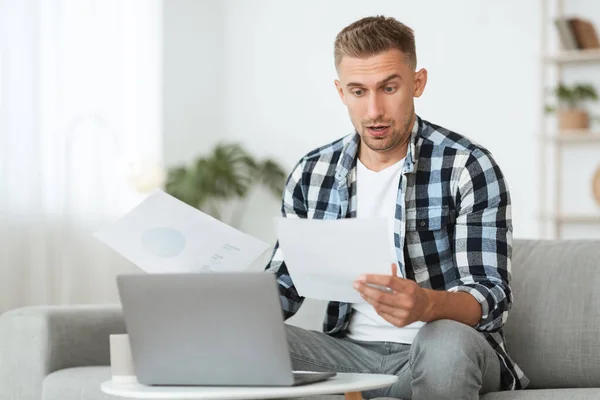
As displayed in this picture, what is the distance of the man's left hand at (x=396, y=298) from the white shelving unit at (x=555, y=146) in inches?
133

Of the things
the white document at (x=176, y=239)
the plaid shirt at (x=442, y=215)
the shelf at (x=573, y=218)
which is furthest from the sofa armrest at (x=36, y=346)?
the shelf at (x=573, y=218)

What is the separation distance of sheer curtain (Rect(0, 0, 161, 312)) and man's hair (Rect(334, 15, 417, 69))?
2.74 m

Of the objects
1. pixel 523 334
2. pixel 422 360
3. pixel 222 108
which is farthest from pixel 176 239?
pixel 222 108

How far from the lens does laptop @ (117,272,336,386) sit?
4.29 ft

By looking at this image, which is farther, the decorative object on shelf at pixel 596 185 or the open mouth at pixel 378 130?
the decorative object on shelf at pixel 596 185

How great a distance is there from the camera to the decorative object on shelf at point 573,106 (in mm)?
4734

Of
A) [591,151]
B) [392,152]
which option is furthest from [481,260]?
[591,151]

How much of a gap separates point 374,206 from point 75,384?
0.73 metres

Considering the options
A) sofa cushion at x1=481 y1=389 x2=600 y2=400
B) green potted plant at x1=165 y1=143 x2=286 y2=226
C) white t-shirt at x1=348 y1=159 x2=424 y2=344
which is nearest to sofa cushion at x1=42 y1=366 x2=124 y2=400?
white t-shirt at x1=348 y1=159 x2=424 y2=344

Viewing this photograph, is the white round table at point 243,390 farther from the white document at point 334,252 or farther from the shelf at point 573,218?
→ the shelf at point 573,218

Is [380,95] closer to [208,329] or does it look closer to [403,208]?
[403,208]

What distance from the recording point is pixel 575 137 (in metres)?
4.75

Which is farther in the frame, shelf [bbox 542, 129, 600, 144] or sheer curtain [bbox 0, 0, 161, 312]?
shelf [bbox 542, 129, 600, 144]

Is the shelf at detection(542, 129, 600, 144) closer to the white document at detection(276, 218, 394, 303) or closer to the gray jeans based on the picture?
the gray jeans
